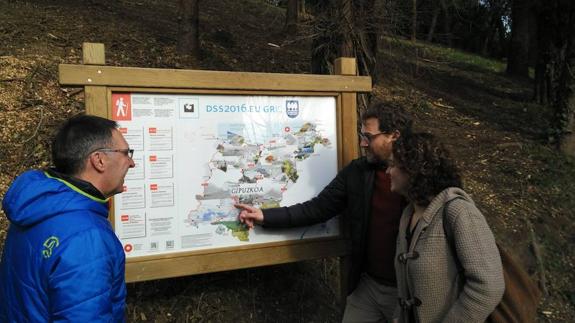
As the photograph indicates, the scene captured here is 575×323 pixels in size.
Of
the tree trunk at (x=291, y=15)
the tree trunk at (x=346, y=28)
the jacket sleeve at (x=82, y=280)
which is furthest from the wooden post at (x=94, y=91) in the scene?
the tree trunk at (x=291, y=15)

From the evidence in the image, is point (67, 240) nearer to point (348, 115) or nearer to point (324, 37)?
point (348, 115)

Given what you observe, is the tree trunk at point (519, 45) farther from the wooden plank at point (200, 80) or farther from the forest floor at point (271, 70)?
the wooden plank at point (200, 80)

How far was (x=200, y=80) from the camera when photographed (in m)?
2.70

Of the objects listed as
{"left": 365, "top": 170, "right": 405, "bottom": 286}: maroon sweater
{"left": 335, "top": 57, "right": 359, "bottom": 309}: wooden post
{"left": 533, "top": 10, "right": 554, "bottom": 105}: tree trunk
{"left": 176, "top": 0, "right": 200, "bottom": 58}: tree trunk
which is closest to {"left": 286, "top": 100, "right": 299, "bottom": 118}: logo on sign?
{"left": 335, "top": 57, "right": 359, "bottom": 309}: wooden post

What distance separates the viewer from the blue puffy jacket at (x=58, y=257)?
1482 millimetres

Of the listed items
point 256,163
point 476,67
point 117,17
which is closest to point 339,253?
point 256,163

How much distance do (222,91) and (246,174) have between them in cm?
54

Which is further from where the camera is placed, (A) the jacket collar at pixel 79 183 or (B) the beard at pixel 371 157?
(B) the beard at pixel 371 157

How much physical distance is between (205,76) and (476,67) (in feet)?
53.1

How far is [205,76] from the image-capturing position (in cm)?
272

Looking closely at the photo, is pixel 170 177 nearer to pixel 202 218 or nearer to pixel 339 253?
pixel 202 218

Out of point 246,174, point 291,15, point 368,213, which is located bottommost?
point 368,213

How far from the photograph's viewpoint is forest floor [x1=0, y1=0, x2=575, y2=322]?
3.99 metres

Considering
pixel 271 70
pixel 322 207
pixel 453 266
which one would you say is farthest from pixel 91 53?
pixel 271 70
